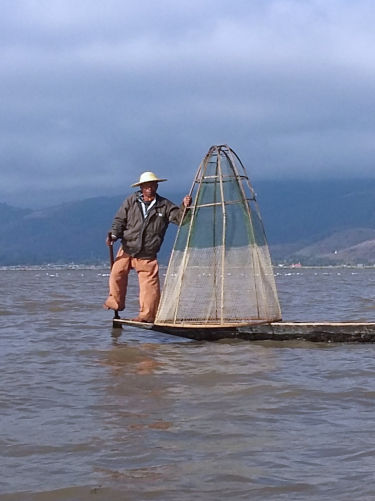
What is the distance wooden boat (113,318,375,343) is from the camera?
9.61 meters

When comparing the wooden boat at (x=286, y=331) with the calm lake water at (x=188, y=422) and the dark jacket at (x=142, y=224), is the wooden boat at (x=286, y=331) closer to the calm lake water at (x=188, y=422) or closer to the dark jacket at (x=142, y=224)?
the calm lake water at (x=188, y=422)

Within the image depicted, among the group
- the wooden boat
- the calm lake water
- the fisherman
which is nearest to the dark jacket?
the fisherman

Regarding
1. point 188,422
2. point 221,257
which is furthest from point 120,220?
point 188,422

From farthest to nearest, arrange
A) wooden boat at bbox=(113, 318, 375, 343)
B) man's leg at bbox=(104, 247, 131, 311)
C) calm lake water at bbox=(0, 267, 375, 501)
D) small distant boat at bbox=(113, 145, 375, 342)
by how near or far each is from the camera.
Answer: man's leg at bbox=(104, 247, 131, 311) → small distant boat at bbox=(113, 145, 375, 342) → wooden boat at bbox=(113, 318, 375, 343) → calm lake water at bbox=(0, 267, 375, 501)

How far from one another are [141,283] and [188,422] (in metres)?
5.37

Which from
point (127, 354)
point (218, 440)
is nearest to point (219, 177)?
point (127, 354)

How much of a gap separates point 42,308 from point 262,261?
26.0ft

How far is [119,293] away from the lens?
10.8 metres

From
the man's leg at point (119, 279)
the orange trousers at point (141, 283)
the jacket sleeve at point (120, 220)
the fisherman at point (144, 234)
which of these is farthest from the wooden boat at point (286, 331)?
the jacket sleeve at point (120, 220)

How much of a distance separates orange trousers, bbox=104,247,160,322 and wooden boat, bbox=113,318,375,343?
1.88ft

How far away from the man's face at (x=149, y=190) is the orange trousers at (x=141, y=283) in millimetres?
848

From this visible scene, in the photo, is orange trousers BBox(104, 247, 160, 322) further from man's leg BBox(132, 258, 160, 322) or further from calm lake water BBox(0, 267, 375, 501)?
calm lake water BBox(0, 267, 375, 501)

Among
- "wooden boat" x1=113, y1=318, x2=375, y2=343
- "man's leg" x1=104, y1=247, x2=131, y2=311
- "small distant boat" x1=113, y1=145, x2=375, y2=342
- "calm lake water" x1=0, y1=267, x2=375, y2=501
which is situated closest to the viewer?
"calm lake water" x1=0, y1=267, x2=375, y2=501

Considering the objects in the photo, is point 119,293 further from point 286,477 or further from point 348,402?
point 286,477
